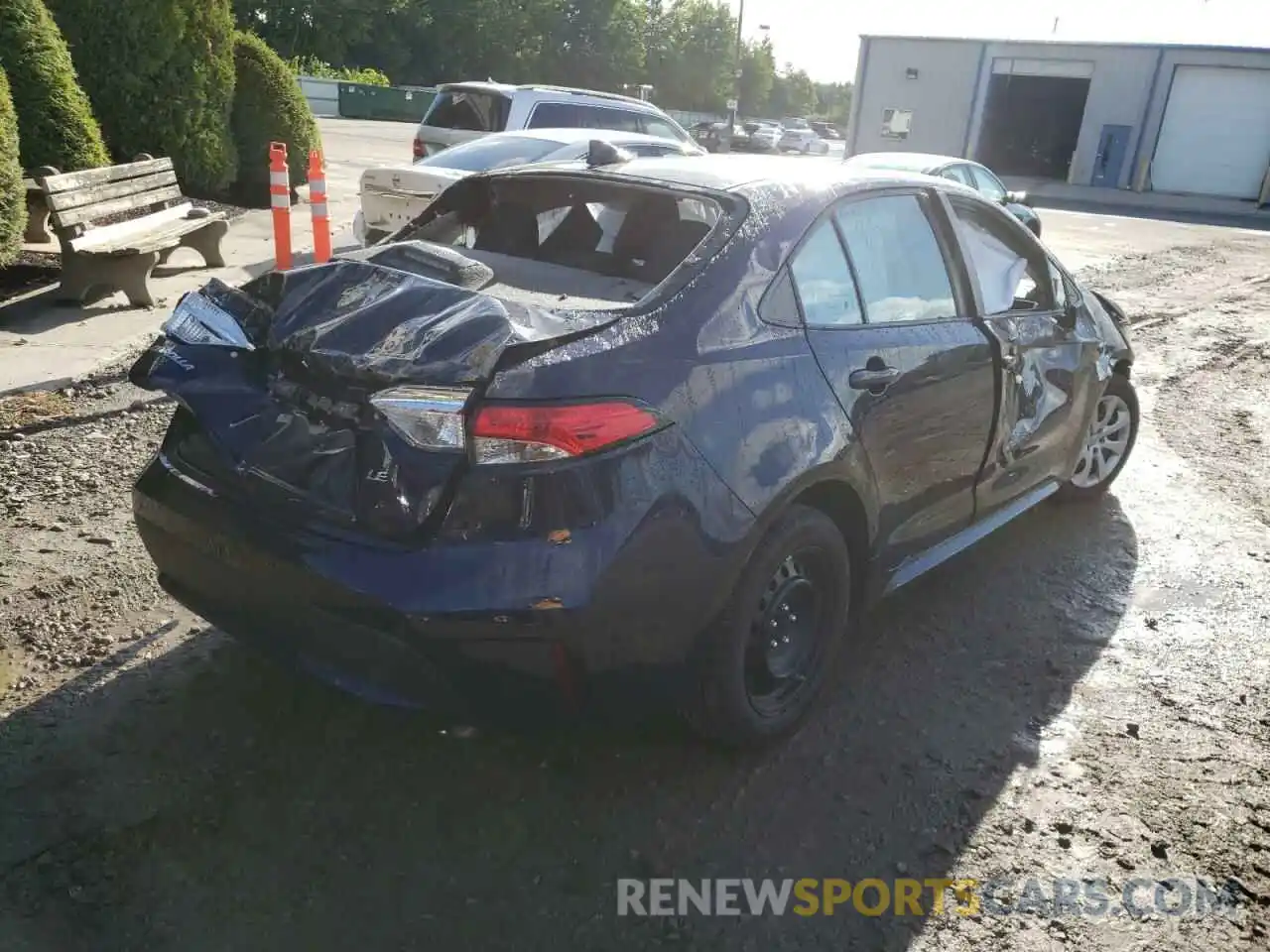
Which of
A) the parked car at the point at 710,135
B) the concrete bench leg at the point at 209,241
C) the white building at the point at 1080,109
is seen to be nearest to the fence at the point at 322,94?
the parked car at the point at 710,135

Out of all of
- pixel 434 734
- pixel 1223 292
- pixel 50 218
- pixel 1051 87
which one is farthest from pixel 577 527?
pixel 1051 87

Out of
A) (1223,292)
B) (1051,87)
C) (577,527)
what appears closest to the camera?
(577,527)

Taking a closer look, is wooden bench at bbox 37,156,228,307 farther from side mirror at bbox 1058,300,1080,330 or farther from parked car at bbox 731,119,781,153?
parked car at bbox 731,119,781,153

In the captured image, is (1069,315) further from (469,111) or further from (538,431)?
(469,111)

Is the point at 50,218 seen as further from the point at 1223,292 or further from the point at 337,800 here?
the point at 1223,292

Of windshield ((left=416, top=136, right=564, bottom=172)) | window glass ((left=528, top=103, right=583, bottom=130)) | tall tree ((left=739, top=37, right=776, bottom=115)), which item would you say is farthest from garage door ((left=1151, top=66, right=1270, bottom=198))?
tall tree ((left=739, top=37, right=776, bottom=115))

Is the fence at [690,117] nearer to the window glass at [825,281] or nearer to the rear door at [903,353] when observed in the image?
the rear door at [903,353]

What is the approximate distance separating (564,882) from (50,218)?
22.2 feet

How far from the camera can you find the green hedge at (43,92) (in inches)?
331

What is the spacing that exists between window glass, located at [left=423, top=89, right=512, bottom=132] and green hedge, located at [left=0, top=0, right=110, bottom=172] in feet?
13.6

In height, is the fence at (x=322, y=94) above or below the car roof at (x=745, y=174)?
below

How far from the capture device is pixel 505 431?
2457 millimetres

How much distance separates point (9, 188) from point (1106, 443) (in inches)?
288

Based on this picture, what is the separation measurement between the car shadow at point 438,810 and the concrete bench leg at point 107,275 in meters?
5.03
